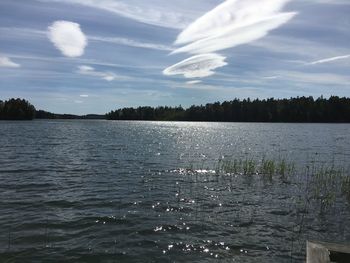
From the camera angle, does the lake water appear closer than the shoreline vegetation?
Yes

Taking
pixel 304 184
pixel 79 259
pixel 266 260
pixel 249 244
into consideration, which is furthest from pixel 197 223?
pixel 304 184

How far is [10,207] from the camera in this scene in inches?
741

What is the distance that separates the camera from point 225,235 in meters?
15.4

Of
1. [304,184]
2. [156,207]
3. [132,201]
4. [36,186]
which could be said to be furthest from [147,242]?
[304,184]

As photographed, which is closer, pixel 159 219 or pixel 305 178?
pixel 159 219

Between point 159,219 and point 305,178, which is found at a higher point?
point 305,178

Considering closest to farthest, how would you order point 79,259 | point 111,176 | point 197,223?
point 79,259 < point 197,223 < point 111,176

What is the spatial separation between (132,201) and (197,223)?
16.5ft

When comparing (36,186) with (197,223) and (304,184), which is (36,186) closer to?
(197,223)

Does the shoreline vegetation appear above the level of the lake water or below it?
above

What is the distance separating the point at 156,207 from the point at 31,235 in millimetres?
6613

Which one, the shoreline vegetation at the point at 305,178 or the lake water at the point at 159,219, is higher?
the shoreline vegetation at the point at 305,178

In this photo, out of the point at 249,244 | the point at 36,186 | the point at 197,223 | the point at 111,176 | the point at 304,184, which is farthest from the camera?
the point at 111,176

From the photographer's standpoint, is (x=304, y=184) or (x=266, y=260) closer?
(x=266, y=260)
